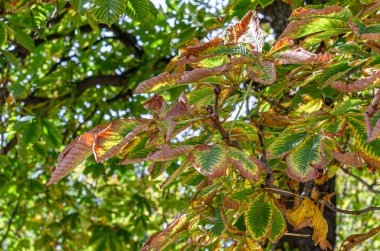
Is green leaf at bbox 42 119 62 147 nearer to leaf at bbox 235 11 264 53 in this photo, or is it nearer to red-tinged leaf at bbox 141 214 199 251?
red-tinged leaf at bbox 141 214 199 251

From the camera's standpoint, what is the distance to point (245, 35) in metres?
0.98

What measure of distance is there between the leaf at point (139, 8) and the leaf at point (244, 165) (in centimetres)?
68

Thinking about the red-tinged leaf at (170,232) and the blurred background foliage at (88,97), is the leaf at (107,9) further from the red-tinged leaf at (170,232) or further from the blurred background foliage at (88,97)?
the blurred background foliage at (88,97)

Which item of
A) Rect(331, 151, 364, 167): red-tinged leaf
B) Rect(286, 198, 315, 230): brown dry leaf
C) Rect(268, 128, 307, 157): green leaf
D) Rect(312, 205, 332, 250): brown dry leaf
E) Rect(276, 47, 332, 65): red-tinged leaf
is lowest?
Rect(312, 205, 332, 250): brown dry leaf

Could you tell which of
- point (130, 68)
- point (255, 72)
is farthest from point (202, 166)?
point (130, 68)

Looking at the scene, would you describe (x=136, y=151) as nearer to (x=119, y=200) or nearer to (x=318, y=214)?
(x=318, y=214)

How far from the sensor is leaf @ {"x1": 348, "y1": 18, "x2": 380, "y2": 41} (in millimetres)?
946

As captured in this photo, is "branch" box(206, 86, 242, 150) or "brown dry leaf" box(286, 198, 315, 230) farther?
"brown dry leaf" box(286, 198, 315, 230)

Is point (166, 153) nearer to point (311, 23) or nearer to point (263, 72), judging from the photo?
point (263, 72)

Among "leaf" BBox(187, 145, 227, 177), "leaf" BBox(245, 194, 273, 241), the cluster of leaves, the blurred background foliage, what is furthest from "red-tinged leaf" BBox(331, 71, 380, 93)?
the blurred background foliage

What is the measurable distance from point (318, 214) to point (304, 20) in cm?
41

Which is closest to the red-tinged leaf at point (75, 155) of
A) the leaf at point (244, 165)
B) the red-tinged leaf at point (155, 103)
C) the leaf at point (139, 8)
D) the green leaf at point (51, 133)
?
the red-tinged leaf at point (155, 103)

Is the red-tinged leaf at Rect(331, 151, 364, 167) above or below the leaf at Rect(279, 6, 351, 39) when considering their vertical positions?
below

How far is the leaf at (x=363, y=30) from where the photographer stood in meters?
0.95
